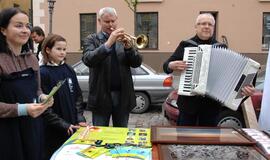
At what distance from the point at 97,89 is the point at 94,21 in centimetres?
1632

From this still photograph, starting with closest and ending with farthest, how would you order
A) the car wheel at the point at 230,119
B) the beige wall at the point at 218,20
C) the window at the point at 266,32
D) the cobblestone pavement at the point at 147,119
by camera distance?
the car wheel at the point at 230,119 < the cobblestone pavement at the point at 147,119 < the beige wall at the point at 218,20 < the window at the point at 266,32

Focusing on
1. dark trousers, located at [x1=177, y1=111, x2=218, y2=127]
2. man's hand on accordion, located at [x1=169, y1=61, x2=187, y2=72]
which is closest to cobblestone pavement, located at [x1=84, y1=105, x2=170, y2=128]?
dark trousers, located at [x1=177, y1=111, x2=218, y2=127]

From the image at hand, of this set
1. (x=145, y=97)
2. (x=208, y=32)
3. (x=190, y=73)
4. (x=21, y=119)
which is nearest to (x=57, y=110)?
(x=21, y=119)

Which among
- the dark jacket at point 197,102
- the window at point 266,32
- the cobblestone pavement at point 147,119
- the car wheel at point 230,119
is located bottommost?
the cobblestone pavement at point 147,119

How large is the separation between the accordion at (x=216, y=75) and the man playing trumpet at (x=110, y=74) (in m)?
0.52

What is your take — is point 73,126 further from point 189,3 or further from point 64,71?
point 189,3

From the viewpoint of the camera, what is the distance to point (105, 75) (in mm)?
4148

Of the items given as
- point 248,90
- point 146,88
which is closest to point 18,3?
point 146,88

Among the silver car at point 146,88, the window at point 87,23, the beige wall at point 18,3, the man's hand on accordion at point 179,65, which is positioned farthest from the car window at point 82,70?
the beige wall at point 18,3

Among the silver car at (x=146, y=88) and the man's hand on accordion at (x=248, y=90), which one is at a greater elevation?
the man's hand on accordion at (x=248, y=90)

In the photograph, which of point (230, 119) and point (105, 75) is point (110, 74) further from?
point (230, 119)

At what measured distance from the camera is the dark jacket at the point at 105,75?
4.12 m

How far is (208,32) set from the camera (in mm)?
4277

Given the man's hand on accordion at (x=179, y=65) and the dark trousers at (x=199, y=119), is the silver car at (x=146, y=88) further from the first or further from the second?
the man's hand on accordion at (x=179, y=65)
